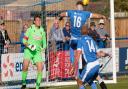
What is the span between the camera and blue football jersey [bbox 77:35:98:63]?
13352 millimetres

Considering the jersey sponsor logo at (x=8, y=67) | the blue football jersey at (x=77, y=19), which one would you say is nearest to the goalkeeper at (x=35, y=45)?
the blue football jersey at (x=77, y=19)

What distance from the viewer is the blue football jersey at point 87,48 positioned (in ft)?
43.8

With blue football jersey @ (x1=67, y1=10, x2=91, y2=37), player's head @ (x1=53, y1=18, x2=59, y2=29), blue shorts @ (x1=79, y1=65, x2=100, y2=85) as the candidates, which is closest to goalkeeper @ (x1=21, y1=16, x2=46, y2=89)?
blue football jersey @ (x1=67, y1=10, x2=91, y2=37)

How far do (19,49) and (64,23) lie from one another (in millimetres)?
1923

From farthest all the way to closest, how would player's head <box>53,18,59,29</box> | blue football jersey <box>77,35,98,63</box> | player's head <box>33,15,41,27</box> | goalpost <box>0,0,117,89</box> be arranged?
player's head <box>53,18,59,29</box>, goalpost <box>0,0,117,89</box>, player's head <box>33,15,41,27</box>, blue football jersey <box>77,35,98,63</box>

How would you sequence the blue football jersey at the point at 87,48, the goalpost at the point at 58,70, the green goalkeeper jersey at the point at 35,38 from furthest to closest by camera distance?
the goalpost at the point at 58,70, the green goalkeeper jersey at the point at 35,38, the blue football jersey at the point at 87,48

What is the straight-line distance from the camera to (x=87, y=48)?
13.4 metres

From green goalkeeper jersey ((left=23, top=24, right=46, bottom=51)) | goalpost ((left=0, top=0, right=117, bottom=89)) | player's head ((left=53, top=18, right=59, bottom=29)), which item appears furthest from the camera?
player's head ((left=53, top=18, right=59, bottom=29))

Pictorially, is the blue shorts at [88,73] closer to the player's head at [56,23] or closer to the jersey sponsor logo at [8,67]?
the jersey sponsor logo at [8,67]

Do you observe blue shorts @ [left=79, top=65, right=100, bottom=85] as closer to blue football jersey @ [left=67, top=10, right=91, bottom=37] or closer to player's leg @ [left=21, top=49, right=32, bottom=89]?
blue football jersey @ [left=67, top=10, right=91, bottom=37]

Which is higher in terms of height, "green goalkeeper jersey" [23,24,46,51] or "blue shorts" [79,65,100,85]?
"green goalkeeper jersey" [23,24,46,51]

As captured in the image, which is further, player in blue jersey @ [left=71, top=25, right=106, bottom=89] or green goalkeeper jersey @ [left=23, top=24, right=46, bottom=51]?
green goalkeeper jersey @ [left=23, top=24, right=46, bottom=51]

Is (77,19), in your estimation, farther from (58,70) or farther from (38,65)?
(58,70)

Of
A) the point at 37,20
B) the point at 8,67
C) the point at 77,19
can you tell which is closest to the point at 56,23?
→ the point at 8,67
